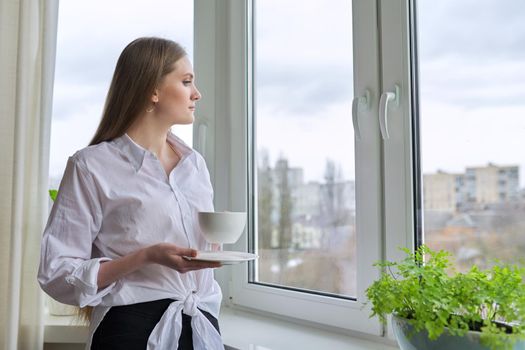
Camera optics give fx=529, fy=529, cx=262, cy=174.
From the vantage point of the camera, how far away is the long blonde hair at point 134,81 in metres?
1.19

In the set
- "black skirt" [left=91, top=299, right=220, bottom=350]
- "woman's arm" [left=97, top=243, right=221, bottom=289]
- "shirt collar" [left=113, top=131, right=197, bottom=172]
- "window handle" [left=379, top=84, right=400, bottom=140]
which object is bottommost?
"black skirt" [left=91, top=299, right=220, bottom=350]

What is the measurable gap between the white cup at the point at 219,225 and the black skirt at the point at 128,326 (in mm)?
189

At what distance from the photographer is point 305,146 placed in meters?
1.53

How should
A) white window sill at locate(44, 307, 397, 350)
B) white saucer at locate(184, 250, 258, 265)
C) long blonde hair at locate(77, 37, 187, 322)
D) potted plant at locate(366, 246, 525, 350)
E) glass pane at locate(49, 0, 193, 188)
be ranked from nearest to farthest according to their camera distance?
potted plant at locate(366, 246, 525, 350) < white saucer at locate(184, 250, 258, 265) < long blonde hair at locate(77, 37, 187, 322) < white window sill at locate(44, 307, 397, 350) < glass pane at locate(49, 0, 193, 188)

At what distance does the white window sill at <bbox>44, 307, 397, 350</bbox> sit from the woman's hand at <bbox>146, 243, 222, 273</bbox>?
40 cm

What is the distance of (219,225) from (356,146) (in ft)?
1.60

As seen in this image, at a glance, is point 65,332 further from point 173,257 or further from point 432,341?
point 432,341

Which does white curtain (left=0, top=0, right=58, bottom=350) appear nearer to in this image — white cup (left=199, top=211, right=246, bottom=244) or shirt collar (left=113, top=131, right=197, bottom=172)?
shirt collar (left=113, top=131, right=197, bottom=172)

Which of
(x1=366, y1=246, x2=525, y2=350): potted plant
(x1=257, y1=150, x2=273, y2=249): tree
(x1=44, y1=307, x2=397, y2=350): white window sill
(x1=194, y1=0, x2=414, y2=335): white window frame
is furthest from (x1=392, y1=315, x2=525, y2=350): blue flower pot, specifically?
(x1=257, y1=150, x2=273, y2=249): tree

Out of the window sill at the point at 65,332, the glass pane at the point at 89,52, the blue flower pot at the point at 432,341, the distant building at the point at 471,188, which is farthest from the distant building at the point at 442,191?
the window sill at the point at 65,332

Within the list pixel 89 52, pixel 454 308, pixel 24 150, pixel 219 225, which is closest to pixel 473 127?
pixel 454 308

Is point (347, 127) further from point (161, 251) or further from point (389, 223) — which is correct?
point (161, 251)

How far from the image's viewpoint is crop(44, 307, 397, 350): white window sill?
129 cm

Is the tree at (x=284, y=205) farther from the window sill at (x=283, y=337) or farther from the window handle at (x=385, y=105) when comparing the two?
the window handle at (x=385, y=105)
